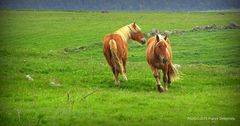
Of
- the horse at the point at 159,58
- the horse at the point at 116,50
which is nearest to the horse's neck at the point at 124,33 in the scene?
the horse at the point at 116,50

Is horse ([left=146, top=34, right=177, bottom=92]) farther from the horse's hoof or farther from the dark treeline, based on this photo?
the dark treeline

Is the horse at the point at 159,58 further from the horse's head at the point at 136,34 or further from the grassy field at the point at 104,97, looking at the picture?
the horse's head at the point at 136,34

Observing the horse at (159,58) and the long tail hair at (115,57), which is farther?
the long tail hair at (115,57)

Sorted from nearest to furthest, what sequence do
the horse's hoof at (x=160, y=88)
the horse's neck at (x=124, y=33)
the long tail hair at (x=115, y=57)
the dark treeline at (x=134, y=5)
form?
the horse's hoof at (x=160, y=88) < the long tail hair at (x=115, y=57) < the horse's neck at (x=124, y=33) < the dark treeline at (x=134, y=5)

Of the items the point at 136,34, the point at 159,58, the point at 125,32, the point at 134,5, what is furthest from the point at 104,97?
the point at 134,5

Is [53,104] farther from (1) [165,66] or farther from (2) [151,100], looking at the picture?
(1) [165,66]

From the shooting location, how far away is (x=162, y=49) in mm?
17641

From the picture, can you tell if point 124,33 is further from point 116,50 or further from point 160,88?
point 160,88

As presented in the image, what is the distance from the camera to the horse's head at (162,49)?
1767cm

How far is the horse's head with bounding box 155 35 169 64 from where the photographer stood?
1767 cm

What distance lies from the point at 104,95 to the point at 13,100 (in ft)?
11.1

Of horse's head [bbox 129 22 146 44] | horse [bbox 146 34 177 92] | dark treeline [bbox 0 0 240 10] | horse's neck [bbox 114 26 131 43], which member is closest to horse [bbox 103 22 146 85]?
horse's neck [bbox 114 26 131 43]

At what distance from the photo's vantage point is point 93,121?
13.1m

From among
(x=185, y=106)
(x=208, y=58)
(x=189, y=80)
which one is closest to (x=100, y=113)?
(x=185, y=106)
